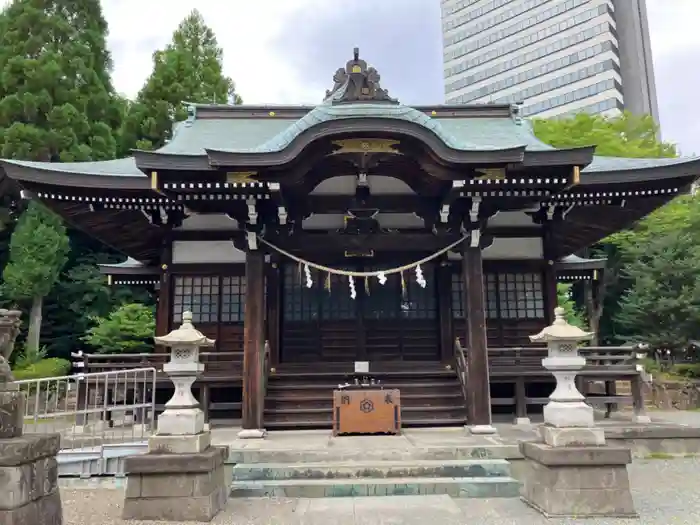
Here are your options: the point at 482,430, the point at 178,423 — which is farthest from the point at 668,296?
the point at 178,423

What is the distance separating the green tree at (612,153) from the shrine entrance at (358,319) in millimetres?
14671

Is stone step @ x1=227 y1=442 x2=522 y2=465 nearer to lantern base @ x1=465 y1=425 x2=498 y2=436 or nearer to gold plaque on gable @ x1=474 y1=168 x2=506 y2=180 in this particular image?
lantern base @ x1=465 y1=425 x2=498 y2=436

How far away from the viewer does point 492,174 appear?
8219 mm

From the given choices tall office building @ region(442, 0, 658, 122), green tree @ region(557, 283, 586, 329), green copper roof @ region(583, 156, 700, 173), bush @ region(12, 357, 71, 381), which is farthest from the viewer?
tall office building @ region(442, 0, 658, 122)

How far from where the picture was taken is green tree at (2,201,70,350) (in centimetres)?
1919

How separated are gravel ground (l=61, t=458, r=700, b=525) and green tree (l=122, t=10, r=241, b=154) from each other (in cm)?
1978

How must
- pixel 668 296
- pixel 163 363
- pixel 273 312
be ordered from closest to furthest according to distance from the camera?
pixel 163 363, pixel 273 312, pixel 668 296

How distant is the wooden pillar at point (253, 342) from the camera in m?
8.48

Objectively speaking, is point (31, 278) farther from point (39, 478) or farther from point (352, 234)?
point (39, 478)

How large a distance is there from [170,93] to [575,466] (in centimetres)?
2432

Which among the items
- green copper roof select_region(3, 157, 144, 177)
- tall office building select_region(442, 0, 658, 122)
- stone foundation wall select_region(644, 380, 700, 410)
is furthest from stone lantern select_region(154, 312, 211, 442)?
tall office building select_region(442, 0, 658, 122)

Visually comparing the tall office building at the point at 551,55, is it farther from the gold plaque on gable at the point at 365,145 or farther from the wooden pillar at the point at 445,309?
the gold plaque on gable at the point at 365,145

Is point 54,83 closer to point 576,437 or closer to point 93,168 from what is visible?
point 93,168

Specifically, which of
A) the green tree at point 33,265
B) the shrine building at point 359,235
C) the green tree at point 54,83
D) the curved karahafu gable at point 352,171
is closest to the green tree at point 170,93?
the green tree at point 54,83
